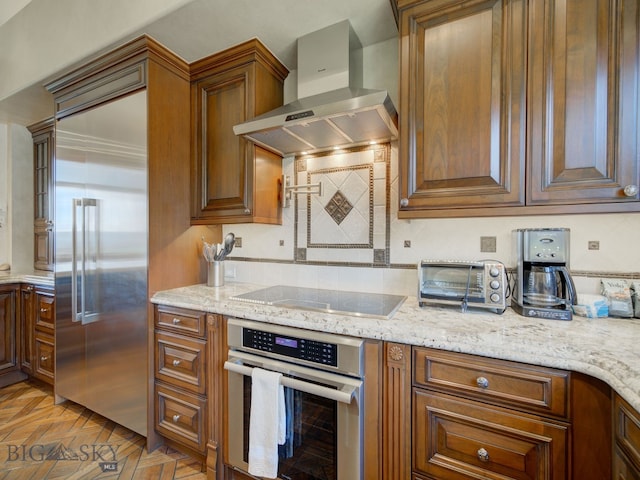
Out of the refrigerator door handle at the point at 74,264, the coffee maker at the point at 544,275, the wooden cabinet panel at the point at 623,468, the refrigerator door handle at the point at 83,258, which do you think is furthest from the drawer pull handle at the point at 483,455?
the refrigerator door handle at the point at 74,264

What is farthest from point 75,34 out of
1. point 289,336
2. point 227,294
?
point 289,336

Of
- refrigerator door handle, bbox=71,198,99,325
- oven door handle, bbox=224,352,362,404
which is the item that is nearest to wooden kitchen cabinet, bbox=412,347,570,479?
oven door handle, bbox=224,352,362,404

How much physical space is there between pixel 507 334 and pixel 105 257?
7.27ft

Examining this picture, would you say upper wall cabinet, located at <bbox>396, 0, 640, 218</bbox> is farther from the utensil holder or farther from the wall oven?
the utensil holder

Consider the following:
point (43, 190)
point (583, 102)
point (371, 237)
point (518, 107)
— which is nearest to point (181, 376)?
A: point (371, 237)

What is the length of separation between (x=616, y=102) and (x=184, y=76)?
229cm

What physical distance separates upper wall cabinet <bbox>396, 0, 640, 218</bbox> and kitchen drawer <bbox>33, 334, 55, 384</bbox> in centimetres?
297

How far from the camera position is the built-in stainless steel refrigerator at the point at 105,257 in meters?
1.72

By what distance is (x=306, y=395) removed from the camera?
4.12 feet

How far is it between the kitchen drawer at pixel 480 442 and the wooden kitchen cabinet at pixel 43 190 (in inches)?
137

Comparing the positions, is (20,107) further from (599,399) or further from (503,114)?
(599,399)

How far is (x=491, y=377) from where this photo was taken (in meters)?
0.96

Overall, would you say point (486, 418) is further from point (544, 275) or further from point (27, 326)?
point (27, 326)

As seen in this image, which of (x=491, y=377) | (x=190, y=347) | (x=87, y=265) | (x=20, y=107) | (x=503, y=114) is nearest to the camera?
(x=491, y=377)
